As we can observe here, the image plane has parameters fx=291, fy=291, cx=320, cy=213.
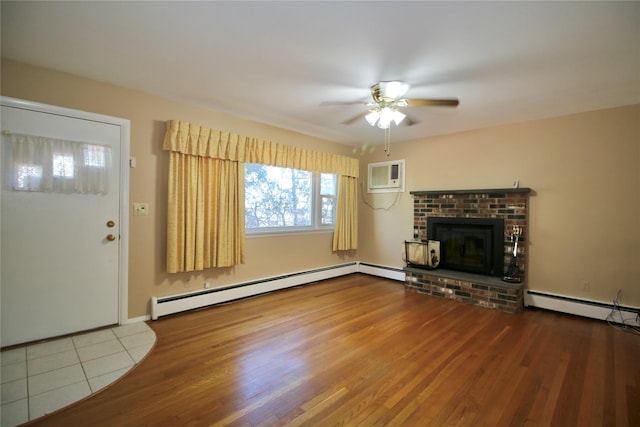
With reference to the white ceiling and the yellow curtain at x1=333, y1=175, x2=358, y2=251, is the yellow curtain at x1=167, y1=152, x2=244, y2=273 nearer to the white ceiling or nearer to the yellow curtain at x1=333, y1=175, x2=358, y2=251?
the white ceiling

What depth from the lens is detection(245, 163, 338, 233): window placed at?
4039mm

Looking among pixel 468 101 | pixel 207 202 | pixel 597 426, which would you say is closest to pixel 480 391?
pixel 597 426

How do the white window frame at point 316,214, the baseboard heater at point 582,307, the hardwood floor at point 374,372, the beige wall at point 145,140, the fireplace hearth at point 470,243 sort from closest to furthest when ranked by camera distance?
the hardwood floor at point 374,372 < the beige wall at point 145,140 < the baseboard heater at point 582,307 < the fireplace hearth at point 470,243 < the white window frame at point 316,214

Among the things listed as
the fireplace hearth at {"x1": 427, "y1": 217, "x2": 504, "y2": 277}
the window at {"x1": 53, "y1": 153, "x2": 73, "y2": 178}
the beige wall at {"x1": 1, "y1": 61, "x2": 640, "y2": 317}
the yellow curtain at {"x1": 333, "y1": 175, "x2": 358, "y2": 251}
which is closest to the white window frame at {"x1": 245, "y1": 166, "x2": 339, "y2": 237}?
the yellow curtain at {"x1": 333, "y1": 175, "x2": 358, "y2": 251}

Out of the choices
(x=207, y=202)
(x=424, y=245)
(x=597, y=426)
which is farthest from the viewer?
(x=424, y=245)

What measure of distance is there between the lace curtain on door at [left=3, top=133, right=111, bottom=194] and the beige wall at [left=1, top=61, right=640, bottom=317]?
0.30m

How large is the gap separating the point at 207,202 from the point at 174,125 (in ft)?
2.93

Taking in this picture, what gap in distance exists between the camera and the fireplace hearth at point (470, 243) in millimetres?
3869

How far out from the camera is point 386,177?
512 centimetres

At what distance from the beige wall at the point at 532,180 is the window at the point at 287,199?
34cm

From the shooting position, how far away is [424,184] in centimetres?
466

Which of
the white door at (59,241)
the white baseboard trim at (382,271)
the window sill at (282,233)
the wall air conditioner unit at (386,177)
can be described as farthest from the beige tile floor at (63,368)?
the wall air conditioner unit at (386,177)

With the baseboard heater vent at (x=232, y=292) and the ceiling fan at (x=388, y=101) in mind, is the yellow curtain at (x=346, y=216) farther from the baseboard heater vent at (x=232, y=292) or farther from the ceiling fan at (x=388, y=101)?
the ceiling fan at (x=388, y=101)

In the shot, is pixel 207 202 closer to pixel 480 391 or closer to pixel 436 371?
pixel 436 371
